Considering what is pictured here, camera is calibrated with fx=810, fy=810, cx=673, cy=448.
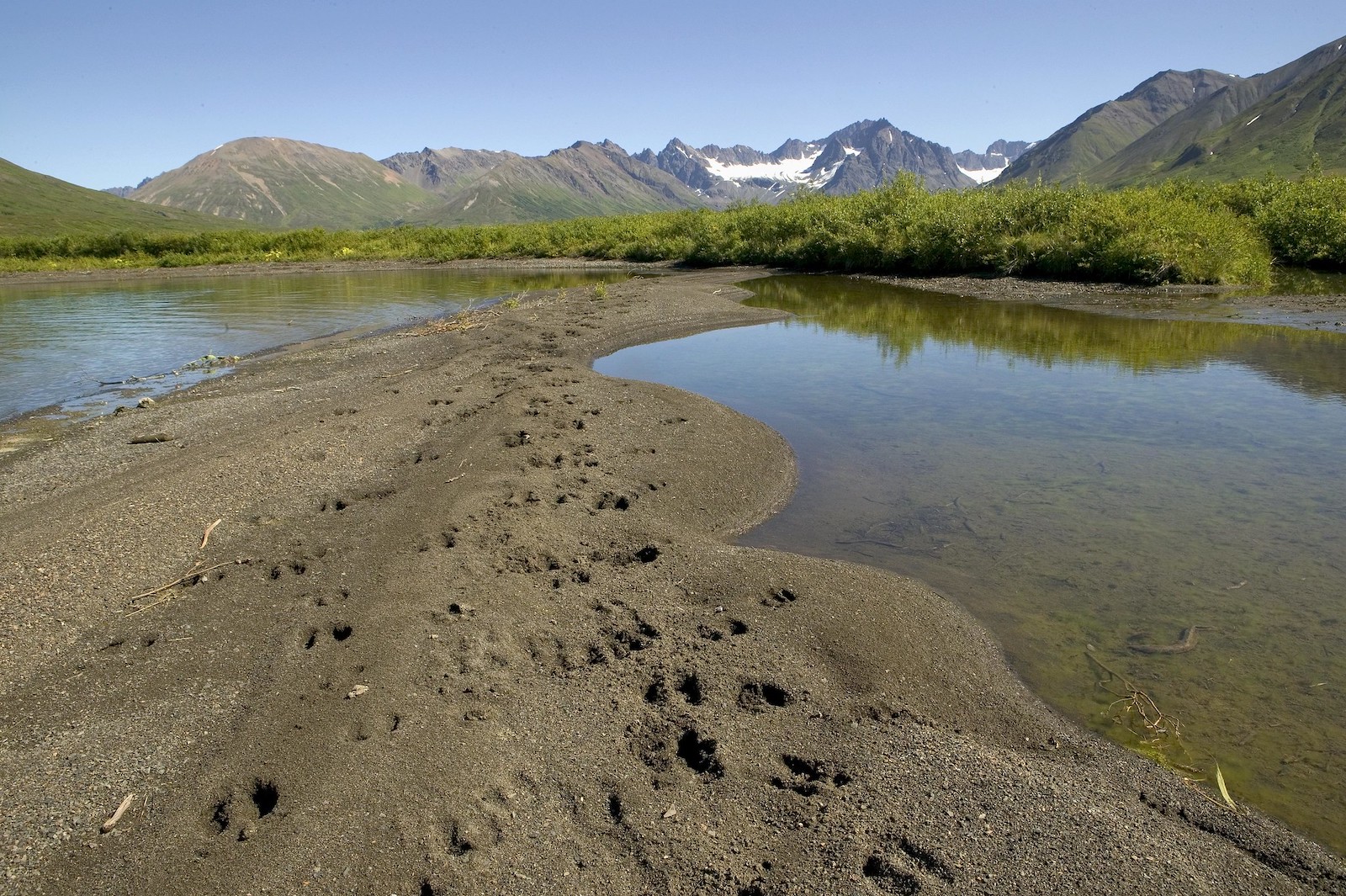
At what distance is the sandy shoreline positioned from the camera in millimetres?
3895

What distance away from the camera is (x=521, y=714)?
5.07 meters

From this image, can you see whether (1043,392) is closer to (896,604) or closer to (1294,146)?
(896,604)

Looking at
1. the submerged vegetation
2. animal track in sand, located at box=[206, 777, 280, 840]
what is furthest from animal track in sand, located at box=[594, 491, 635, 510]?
the submerged vegetation

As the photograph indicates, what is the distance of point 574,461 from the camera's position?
33.3ft

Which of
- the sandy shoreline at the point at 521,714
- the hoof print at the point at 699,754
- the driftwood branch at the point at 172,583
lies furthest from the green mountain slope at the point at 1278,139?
the driftwood branch at the point at 172,583

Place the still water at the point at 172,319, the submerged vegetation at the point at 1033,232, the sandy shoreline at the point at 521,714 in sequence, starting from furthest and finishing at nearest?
1. the submerged vegetation at the point at 1033,232
2. the still water at the point at 172,319
3. the sandy shoreline at the point at 521,714

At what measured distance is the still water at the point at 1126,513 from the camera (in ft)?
18.5

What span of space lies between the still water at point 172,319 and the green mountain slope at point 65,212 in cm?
7032

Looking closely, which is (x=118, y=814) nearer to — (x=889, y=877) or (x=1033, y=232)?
(x=889, y=877)

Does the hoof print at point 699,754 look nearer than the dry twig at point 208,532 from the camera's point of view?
Yes

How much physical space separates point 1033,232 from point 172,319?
1375 inches

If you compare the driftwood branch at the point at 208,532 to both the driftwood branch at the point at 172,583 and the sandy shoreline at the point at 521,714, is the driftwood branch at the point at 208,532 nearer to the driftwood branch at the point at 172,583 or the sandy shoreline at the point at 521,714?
the sandy shoreline at the point at 521,714

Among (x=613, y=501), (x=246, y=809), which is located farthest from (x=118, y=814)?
(x=613, y=501)

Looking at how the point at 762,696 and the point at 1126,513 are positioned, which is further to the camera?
the point at 1126,513
